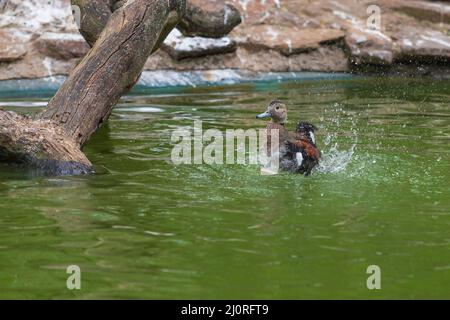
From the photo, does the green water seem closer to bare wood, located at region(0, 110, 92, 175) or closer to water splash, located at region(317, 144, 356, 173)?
water splash, located at region(317, 144, 356, 173)

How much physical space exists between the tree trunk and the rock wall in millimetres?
4545

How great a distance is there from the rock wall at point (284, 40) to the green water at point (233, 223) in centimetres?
347

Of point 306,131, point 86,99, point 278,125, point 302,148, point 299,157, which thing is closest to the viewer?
point 299,157

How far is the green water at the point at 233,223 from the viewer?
480 centimetres

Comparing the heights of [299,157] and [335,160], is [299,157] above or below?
above

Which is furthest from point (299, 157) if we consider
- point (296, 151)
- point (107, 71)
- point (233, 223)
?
point (107, 71)

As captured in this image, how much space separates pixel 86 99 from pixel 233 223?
246 cm

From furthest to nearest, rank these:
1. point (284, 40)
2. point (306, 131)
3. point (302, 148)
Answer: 1. point (284, 40)
2. point (306, 131)
3. point (302, 148)

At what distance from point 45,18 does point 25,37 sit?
595 mm

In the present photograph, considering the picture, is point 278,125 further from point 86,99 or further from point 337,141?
point 86,99

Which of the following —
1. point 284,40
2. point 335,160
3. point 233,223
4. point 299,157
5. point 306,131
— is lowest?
point 233,223

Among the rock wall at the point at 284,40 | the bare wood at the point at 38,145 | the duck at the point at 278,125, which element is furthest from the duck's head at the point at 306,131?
the rock wall at the point at 284,40

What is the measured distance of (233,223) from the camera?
6.00m

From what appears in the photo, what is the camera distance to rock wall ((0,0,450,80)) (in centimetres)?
1283
